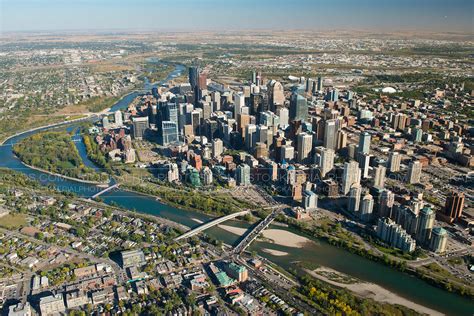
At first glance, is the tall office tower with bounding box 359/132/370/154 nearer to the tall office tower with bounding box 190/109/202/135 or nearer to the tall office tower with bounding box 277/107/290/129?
the tall office tower with bounding box 277/107/290/129

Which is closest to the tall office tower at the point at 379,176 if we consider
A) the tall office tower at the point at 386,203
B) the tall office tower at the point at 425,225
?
the tall office tower at the point at 386,203

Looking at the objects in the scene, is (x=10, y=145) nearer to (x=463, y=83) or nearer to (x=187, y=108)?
(x=187, y=108)

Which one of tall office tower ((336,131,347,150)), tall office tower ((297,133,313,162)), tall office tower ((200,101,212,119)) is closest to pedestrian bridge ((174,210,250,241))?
tall office tower ((297,133,313,162))

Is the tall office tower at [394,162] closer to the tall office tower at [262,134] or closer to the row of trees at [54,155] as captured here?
the tall office tower at [262,134]

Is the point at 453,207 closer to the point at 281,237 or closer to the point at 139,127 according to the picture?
the point at 281,237

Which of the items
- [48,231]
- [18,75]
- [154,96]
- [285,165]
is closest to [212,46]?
[18,75]

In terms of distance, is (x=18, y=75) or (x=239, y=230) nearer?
(x=239, y=230)
